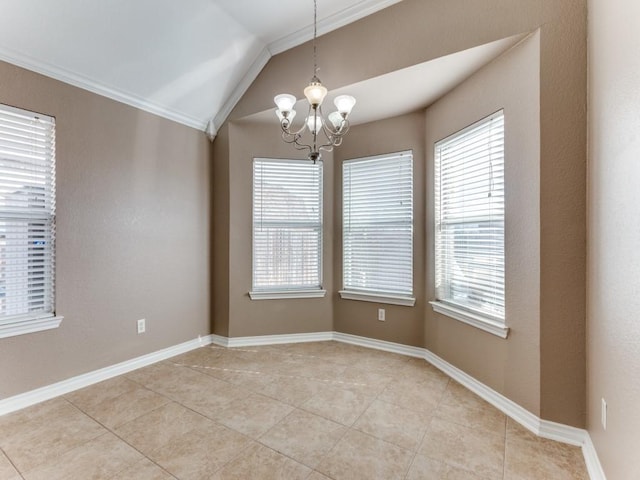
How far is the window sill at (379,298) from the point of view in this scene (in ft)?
10.9

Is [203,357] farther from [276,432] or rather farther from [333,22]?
[333,22]

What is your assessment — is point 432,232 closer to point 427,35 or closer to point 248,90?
point 427,35

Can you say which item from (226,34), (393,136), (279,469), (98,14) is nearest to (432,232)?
(393,136)

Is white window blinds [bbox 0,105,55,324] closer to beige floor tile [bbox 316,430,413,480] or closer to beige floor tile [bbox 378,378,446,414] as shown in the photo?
beige floor tile [bbox 316,430,413,480]

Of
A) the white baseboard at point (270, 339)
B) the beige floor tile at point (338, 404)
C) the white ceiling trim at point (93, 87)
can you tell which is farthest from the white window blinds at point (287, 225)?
the beige floor tile at point (338, 404)

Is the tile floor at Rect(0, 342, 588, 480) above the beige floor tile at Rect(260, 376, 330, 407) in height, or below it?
below

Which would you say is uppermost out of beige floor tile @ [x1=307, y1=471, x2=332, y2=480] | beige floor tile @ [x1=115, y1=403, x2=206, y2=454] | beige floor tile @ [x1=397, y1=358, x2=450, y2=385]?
beige floor tile @ [x1=397, y1=358, x2=450, y2=385]

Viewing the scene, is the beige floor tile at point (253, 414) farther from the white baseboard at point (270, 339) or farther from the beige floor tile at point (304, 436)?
the white baseboard at point (270, 339)

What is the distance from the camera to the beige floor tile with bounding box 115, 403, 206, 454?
1.91 meters

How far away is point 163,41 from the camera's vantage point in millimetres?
2654

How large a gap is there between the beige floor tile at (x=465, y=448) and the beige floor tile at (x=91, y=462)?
170cm

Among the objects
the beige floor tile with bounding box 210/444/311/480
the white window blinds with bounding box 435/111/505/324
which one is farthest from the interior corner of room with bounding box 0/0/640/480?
the beige floor tile with bounding box 210/444/311/480

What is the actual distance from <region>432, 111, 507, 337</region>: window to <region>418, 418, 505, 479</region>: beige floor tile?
2.30 ft

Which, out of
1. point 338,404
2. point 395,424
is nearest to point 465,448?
point 395,424
